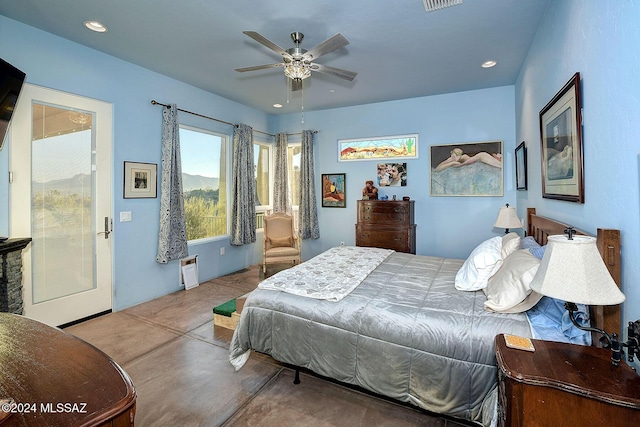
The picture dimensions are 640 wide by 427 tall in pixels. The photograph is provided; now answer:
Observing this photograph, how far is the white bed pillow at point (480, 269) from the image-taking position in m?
2.18

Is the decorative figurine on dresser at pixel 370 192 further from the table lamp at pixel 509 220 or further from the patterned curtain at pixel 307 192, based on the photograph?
the table lamp at pixel 509 220

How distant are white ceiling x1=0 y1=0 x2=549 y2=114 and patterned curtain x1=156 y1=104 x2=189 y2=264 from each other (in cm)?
71

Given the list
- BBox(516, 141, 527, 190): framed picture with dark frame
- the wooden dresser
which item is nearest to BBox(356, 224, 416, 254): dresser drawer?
the wooden dresser

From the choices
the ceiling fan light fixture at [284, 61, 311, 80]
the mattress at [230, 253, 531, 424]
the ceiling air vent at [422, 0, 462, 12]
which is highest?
the ceiling air vent at [422, 0, 462, 12]

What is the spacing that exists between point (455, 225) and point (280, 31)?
3.79 m

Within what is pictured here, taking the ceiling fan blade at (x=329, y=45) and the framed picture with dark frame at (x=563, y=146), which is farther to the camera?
the ceiling fan blade at (x=329, y=45)

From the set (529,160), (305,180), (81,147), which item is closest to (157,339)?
(81,147)

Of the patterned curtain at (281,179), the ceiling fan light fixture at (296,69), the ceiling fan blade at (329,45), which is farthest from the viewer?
the patterned curtain at (281,179)

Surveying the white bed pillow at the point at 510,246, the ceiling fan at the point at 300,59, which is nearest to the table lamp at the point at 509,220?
the white bed pillow at the point at 510,246

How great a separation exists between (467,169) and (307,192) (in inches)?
111

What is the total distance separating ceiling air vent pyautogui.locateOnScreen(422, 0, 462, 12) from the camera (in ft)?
7.81

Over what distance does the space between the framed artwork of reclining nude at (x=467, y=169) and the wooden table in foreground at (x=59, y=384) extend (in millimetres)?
4836

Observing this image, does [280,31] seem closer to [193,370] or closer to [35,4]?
[35,4]

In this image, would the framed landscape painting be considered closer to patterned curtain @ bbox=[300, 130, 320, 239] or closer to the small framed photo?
patterned curtain @ bbox=[300, 130, 320, 239]
